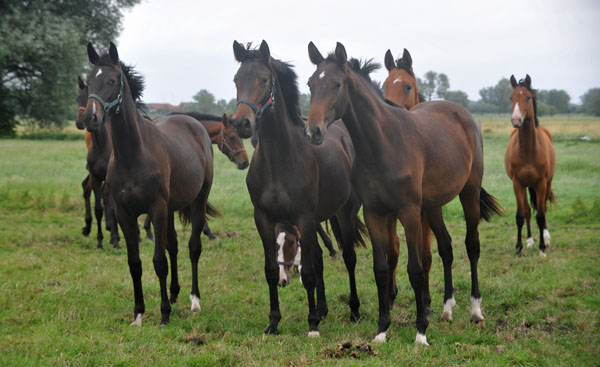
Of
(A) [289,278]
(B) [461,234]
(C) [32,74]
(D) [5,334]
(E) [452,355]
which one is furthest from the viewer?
(C) [32,74]

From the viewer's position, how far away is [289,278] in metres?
6.99

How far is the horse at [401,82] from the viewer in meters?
7.18

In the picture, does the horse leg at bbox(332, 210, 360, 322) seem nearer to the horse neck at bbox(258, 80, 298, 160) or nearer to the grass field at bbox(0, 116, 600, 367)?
the grass field at bbox(0, 116, 600, 367)

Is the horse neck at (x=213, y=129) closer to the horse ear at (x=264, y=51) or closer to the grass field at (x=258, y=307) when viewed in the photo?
the grass field at (x=258, y=307)

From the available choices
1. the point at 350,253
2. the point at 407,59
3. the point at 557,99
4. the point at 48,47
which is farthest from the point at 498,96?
the point at 350,253

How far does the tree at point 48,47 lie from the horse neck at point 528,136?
56.1 ft

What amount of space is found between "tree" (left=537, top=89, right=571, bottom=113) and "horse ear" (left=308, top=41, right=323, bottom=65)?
80162mm

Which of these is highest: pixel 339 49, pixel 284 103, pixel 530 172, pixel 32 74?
pixel 32 74

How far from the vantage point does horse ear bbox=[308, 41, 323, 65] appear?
4.71 metres

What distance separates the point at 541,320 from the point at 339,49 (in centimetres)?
341

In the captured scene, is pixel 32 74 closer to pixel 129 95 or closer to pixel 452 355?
pixel 129 95

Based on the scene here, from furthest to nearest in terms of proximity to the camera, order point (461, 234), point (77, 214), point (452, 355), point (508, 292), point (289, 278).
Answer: point (77, 214) < point (461, 234) < point (289, 278) < point (508, 292) < point (452, 355)

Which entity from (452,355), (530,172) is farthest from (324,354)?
(530,172)

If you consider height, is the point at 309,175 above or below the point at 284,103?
below
